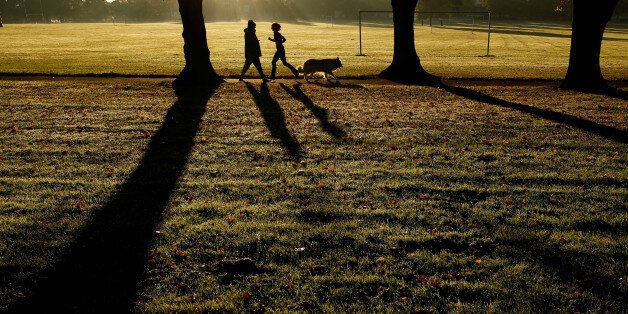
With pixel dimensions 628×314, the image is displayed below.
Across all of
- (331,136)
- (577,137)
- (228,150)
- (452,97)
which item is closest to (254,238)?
(228,150)

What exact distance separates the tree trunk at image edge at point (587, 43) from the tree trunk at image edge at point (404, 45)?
4770 mm

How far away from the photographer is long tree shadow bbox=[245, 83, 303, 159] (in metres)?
8.99

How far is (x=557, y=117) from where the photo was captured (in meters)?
11.4

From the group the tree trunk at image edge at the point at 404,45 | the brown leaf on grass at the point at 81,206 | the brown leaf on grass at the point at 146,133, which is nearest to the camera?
the brown leaf on grass at the point at 81,206

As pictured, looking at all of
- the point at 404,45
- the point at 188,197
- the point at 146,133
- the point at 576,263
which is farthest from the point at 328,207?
the point at 404,45

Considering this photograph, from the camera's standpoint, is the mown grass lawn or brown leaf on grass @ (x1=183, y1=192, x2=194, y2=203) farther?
brown leaf on grass @ (x1=183, y1=192, x2=194, y2=203)

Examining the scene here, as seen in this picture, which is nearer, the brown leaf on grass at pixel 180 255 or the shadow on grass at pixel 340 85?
the brown leaf on grass at pixel 180 255

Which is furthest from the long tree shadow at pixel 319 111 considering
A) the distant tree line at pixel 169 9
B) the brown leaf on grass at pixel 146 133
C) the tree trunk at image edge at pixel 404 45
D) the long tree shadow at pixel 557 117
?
the distant tree line at pixel 169 9

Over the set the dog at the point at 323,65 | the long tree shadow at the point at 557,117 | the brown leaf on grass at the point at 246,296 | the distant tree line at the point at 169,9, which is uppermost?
the distant tree line at the point at 169,9

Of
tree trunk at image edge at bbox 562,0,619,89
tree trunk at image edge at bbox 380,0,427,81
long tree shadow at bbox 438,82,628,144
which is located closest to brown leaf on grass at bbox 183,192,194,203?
long tree shadow at bbox 438,82,628,144

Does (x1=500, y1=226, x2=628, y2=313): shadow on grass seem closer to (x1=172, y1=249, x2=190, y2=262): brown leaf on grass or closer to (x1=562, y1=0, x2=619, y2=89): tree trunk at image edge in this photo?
(x1=172, y1=249, x2=190, y2=262): brown leaf on grass

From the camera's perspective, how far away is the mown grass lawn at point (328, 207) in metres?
4.46

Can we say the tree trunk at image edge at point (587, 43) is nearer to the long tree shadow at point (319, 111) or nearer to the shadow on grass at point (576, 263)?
the long tree shadow at point (319, 111)

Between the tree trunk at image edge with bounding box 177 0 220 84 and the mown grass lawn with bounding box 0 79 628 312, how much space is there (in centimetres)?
497
